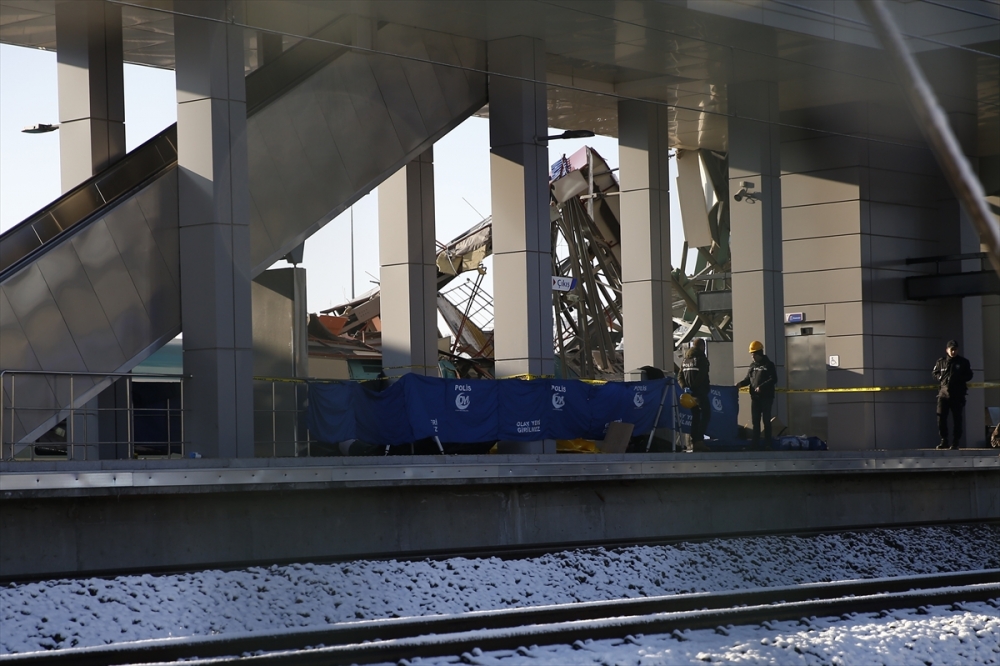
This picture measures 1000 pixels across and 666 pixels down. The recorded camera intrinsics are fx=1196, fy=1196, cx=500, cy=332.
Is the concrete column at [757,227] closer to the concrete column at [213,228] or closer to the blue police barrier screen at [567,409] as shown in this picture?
the blue police barrier screen at [567,409]

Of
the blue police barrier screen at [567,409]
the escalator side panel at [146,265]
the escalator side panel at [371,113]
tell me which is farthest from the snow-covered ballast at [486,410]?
the escalator side panel at [371,113]

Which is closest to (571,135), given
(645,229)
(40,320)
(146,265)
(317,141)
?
(317,141)

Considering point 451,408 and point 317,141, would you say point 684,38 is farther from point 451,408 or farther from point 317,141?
point 451,408

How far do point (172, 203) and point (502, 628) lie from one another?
467 inches

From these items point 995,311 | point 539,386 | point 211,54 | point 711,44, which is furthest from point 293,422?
point 995,311

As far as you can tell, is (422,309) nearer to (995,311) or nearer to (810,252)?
(810,252)

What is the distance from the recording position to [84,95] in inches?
848

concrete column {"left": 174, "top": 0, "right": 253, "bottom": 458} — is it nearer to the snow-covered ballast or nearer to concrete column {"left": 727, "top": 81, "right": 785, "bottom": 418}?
the snow-covered ballast

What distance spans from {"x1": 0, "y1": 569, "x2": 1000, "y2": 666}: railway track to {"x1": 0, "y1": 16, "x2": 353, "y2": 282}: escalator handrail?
32.4ft

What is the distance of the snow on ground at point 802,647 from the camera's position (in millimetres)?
7891

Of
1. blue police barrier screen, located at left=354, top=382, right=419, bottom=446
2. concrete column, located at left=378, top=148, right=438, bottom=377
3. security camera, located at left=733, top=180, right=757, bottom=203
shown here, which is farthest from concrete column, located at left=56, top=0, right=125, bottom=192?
security camera, located at left=733, top=180, right=757, bottom=203

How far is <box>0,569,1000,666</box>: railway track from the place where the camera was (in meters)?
7.73

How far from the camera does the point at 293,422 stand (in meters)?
19.8

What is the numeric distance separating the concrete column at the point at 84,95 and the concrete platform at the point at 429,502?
10039mm
